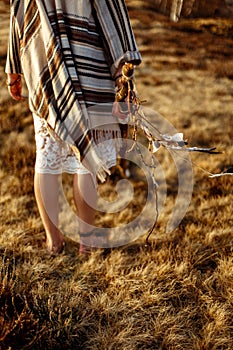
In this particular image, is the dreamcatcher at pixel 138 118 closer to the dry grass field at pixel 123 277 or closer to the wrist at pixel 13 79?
the dry grass field at pixel 123 277

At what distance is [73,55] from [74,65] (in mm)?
48

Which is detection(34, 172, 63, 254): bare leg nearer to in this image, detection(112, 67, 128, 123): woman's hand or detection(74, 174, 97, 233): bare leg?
detection(74, 174, 97, 233): bare leg

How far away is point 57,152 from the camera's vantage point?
→ 7.26ft

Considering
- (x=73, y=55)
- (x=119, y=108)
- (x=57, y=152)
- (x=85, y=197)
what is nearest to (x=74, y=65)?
(x=73, y=55)

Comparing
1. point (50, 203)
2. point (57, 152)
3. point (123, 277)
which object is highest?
point (57, 152)

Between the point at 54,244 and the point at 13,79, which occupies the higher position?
the point at 13,79

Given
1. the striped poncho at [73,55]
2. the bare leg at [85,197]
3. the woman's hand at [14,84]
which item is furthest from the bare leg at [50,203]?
the woman's hand at [14,84]

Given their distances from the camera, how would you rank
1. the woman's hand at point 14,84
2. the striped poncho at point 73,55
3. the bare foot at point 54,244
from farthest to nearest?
the bare foot at point 54,244
the woman's hand at point 14,84
the striped poncho at point 73,55

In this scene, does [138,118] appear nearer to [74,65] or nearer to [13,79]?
[74,65]

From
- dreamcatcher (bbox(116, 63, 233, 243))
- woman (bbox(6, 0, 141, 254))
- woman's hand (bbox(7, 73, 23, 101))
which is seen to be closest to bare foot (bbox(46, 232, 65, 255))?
woman (bbox(6, 0, 141, 254))

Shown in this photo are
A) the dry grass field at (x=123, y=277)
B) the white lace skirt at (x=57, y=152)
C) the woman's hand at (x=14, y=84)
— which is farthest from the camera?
the woman's hand at (x=14, y=84)

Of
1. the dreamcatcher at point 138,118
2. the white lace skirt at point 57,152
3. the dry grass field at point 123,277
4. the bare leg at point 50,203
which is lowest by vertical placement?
the dry grass field at point 123,277

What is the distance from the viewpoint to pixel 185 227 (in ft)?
8.99

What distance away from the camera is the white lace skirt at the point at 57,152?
2.17 meters
